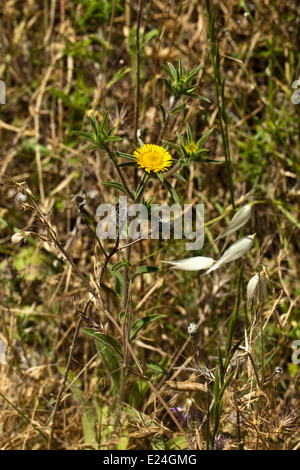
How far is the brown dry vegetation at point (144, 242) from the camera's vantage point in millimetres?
1349

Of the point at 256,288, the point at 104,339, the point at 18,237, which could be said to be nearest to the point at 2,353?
the point at 104,339

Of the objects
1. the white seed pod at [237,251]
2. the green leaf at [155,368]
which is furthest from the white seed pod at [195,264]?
the green leaf at [155,368]

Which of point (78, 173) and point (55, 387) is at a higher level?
point (78, 173)

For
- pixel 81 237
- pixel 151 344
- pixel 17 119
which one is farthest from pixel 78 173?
pixel 151 344

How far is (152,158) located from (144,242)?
66 centimetres

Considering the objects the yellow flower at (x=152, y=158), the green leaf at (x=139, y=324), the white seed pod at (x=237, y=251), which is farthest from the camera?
the green leaf at (x=139, y=324)

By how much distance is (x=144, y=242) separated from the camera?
1682 millimetres

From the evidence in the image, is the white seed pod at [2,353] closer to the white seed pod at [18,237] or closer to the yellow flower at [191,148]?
the white seed pod at [18,237]

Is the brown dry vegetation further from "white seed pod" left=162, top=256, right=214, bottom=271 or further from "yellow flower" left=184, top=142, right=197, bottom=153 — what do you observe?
"yellow flower" left=184, top=142, right=197, bottom=153

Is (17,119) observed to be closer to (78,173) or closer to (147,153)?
(78,173)

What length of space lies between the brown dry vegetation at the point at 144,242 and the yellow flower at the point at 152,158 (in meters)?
0.23

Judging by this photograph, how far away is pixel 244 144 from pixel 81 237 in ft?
2.11

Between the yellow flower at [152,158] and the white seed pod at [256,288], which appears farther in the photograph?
the white seed pod at [256,288]

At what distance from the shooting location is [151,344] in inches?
63.6
